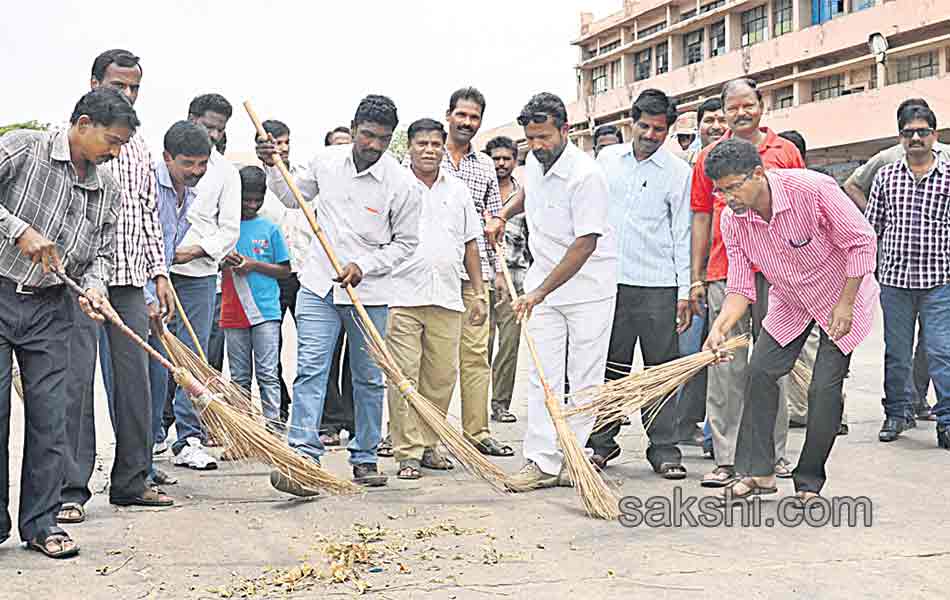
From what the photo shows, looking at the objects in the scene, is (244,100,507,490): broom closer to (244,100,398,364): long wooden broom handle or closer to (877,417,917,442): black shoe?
(244,100,398,364): long wooden broom handle

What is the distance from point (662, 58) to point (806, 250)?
168 feet

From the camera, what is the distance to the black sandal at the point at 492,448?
6.79 meters

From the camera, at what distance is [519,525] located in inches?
192

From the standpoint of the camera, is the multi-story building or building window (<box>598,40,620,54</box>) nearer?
the multi-story building

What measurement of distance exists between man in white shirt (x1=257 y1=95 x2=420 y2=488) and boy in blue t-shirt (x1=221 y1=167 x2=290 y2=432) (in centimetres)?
117

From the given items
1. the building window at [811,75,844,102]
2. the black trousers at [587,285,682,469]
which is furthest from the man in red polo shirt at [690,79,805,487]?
the building window at [811,75,844,102]

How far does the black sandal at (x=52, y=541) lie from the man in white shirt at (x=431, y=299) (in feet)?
6.69

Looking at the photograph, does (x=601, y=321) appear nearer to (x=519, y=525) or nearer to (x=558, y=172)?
(x=558, y=172)

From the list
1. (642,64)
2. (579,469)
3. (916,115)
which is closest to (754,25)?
(642,64)

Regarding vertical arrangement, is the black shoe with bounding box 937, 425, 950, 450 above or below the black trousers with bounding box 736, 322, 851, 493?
below

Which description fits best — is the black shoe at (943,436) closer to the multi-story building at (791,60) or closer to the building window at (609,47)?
the multi-story building at (791,60)

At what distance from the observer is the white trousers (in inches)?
225

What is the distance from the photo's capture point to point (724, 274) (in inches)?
236

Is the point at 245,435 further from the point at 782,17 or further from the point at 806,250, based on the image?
the point at 782,17
